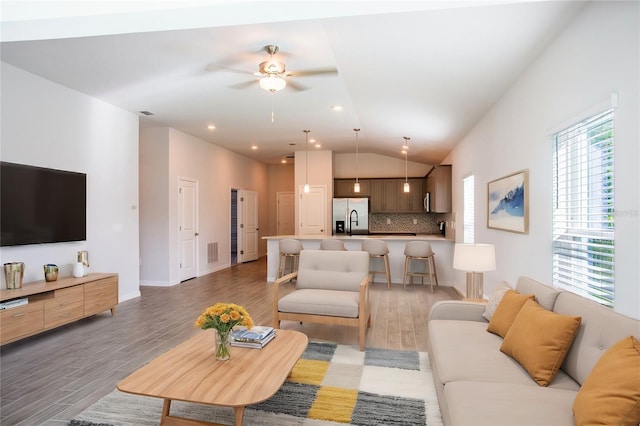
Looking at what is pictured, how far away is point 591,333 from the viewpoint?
5.75 ft

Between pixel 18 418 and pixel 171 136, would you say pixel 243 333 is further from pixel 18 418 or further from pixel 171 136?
pixel 171 136

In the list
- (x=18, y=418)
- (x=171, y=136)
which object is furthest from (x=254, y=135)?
(x=18, y=418)

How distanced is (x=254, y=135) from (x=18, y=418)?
19.1 ft

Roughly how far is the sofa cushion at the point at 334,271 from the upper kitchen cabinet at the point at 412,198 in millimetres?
5247

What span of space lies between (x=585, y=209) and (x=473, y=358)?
1203mm

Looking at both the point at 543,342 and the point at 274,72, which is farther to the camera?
the point at 274,72

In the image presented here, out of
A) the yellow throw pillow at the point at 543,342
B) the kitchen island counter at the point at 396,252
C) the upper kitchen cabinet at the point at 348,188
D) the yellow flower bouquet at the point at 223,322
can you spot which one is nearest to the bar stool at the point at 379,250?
the kitchen island counter at the point at 396,252

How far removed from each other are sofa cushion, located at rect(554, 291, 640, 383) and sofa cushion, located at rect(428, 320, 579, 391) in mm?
111

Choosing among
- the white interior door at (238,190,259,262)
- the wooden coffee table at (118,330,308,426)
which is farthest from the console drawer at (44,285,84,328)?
the white interior door at (238,190,259,262)

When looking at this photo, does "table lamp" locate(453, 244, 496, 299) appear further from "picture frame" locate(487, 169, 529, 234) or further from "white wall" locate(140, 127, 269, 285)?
"white wall" locate(140, 127, 269, 285)

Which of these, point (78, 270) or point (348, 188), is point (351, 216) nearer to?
point (348, 188)

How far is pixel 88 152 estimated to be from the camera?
4.89 m

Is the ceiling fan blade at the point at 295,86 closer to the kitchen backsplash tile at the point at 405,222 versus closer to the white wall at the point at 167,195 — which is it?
the white wall at the point at 167,195

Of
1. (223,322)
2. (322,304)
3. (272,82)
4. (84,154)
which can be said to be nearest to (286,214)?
(84,154)
